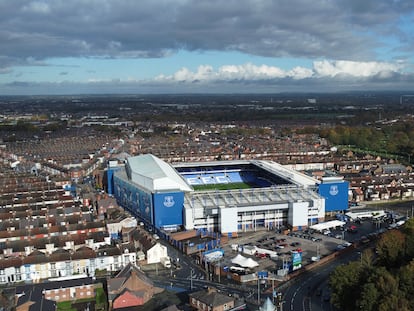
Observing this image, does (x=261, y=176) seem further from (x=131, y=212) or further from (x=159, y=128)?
(x=159, y=128)

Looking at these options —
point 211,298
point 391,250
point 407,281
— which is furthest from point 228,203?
point 407,281

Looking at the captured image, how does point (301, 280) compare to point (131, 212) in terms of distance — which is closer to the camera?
point (301, 280)

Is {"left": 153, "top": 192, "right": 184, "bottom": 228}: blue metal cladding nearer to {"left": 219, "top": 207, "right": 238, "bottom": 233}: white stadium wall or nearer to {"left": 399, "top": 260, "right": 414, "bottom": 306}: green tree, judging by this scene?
{"left": 219, "top": 207, "right": 238, "bottom": 233}: white stadium wall

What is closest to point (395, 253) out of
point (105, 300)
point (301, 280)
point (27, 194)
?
point (301, 280)

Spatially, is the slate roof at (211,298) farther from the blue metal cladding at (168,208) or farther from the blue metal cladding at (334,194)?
the blue metal cladding at (334,194)

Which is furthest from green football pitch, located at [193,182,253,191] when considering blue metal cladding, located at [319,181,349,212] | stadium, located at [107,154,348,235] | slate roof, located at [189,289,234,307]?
slate roof, located at [189,289,234,307]

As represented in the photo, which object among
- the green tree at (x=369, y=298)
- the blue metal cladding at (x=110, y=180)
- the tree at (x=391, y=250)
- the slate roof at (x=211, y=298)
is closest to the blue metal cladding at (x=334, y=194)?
the tree at (x=391, y=250)
